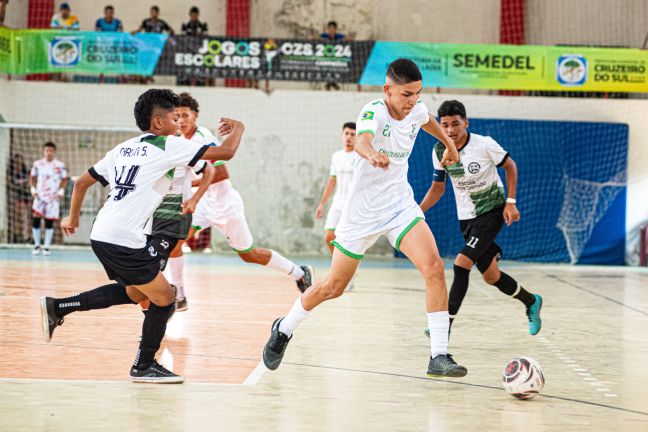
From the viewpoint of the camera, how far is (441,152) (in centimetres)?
729

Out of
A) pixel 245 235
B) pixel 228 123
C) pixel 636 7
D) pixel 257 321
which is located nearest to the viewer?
pixel 228 123

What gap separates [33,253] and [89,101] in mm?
4288

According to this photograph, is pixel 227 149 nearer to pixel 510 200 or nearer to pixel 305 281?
pixel 510 200

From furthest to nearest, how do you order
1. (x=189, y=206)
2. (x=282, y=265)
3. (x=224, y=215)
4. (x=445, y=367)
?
(x=282, y=265), (x=224, y=215), (x=189, y=206), (x=445, y=367)

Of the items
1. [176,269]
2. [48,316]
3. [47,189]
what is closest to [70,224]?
[48,316]

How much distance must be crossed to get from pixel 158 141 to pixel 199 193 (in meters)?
1.62

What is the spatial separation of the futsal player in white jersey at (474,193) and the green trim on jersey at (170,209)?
1.93 m

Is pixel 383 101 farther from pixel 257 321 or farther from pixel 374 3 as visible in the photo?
pixel 374 3

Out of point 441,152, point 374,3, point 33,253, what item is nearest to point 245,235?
point 441,152

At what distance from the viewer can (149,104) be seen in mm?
5410

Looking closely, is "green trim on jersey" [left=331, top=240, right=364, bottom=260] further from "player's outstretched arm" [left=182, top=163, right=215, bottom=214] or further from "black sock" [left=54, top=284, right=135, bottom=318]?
"player's outstretched arm" [left=182, top=163, right=215, bottom=214]

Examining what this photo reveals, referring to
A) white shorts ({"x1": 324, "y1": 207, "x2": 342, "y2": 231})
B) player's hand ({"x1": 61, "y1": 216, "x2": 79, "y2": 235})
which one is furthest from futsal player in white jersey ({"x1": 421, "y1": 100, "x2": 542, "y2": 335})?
white shorts ({"x1": 324, "y1": 207, "x2": 342, "y2": 231})

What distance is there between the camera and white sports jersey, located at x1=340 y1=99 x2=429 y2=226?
565 cm

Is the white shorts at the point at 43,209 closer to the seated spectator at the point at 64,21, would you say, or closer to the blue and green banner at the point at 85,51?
the blue and green banner at the point at 85,51
